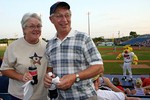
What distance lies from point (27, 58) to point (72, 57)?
0.70 metres

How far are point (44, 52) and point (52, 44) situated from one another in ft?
1.07

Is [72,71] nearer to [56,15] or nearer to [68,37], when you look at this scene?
[68,37]

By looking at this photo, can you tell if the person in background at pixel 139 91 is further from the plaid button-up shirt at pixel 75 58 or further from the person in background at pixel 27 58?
the plaid button-up shirt at pixel 75 58

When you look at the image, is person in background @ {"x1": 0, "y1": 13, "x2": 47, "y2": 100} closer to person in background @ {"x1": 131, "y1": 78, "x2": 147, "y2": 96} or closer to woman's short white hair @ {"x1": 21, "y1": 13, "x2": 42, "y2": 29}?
woman's short white hair @ {"x1": 21, "y1": 13, "x2": 42, "y2": 29}

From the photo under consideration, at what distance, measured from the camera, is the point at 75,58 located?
93.6 inches

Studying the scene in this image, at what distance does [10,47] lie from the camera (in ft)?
9.62

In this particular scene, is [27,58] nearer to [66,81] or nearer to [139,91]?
[66,81]

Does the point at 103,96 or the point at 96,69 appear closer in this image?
A: the point at 96,69

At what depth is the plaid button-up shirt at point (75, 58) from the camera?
2.37 meters

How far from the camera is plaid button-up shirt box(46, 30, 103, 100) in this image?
2.37 m

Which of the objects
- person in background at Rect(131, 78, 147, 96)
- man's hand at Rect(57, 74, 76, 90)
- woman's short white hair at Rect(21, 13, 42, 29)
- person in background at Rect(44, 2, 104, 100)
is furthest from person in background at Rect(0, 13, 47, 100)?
person in background at Rect(131, 78, 147, 96)

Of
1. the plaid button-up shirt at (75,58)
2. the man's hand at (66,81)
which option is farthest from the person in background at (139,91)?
the man's hand at (66,81)

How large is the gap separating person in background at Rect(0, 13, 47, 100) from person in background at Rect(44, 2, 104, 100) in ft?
1.16

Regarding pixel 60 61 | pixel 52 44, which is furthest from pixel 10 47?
pixel 60 61
